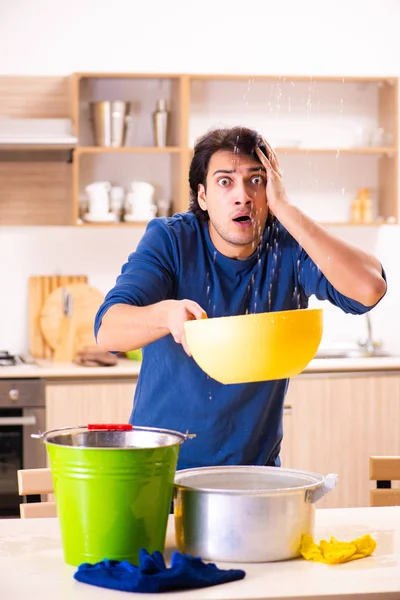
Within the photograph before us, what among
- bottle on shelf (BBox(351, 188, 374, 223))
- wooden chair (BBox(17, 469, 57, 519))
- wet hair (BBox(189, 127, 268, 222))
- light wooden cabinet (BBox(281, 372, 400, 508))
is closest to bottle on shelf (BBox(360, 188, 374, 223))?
bottle on shelf (BBox(351, 188, 374, 223))

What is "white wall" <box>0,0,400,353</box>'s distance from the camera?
4.22 metres

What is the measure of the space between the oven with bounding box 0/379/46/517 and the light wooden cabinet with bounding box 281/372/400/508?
→ 978 millimetres

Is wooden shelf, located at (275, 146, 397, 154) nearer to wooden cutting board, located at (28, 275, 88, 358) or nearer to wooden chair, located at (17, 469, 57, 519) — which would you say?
wooden cutting board, located at (28, 275, 88, 358)

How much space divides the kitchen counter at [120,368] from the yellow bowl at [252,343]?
88.0 inches

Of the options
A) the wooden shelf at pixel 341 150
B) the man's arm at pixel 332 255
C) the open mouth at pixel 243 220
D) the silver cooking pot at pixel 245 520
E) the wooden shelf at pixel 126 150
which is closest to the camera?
the silver cooking pot at pixel 245 520

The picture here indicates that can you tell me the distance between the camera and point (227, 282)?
2.02 meters

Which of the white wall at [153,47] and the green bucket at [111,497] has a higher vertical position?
the white wall at [153,47]

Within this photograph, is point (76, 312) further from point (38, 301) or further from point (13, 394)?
point (13, 394)

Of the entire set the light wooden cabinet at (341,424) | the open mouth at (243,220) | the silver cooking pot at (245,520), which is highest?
→ the open mouth at (243,220)

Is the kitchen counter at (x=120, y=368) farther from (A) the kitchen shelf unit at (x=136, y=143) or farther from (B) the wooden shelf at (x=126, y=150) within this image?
Answer: (B) the wooden shelf at (x=126, y=150)

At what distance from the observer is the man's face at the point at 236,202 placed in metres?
1.96

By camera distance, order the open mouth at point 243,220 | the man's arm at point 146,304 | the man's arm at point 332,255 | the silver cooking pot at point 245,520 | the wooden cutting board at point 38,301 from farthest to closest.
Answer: the wooden cutting board at point 38,301 → the open mouth at point 243,220 → the man's arm at point 332,255 → the man's arm at point 146,304 → the silver cooking pot at point 245,520

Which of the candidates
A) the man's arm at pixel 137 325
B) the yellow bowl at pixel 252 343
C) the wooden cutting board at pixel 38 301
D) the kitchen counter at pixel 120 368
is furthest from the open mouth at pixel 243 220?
the wooden cutting board at pixel 38 301

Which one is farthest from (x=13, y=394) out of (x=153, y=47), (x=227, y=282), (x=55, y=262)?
(x=227, y=282)
